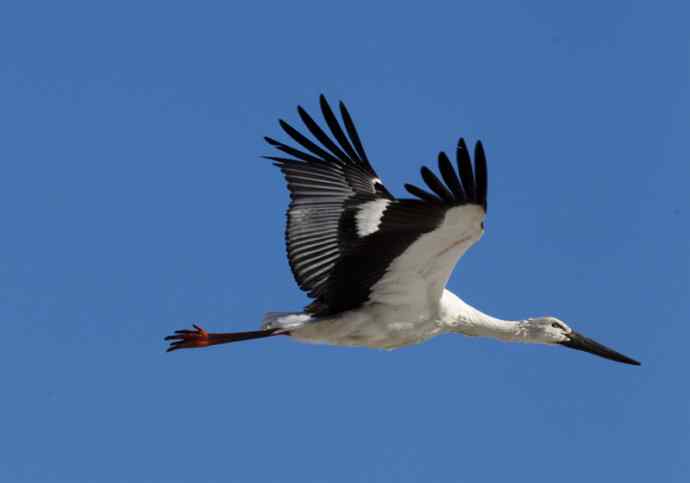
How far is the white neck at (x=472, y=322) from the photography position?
1384 centimetres

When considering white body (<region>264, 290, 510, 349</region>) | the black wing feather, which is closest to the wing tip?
the black wing feather

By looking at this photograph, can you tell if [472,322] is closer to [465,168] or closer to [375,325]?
[375,325]

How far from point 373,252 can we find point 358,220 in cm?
116

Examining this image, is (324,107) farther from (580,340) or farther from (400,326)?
(580,340)

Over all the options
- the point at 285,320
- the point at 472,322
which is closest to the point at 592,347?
the point at 472,322

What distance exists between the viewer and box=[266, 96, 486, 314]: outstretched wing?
39.0ft

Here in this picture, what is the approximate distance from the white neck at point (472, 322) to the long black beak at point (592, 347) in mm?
754

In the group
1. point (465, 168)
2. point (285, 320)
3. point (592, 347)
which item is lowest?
point (592, 347)

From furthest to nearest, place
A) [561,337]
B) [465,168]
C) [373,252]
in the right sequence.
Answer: [561,337]
[373,252]
[465,168]

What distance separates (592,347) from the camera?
1537 centimetres

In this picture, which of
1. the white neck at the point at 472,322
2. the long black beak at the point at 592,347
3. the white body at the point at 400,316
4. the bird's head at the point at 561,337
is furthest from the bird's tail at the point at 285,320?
the long black beak at the point at 592,347

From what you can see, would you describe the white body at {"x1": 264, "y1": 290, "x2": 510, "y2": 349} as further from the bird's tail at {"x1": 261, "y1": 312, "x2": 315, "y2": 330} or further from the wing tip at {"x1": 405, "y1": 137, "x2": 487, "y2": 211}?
→ the wing tip at {"x1": 405, "y1": 137, "x2": 487, "y2": 211}

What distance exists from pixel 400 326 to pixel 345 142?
7.10 ft

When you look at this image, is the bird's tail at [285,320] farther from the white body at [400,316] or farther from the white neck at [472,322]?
the white neck at [472,322]
